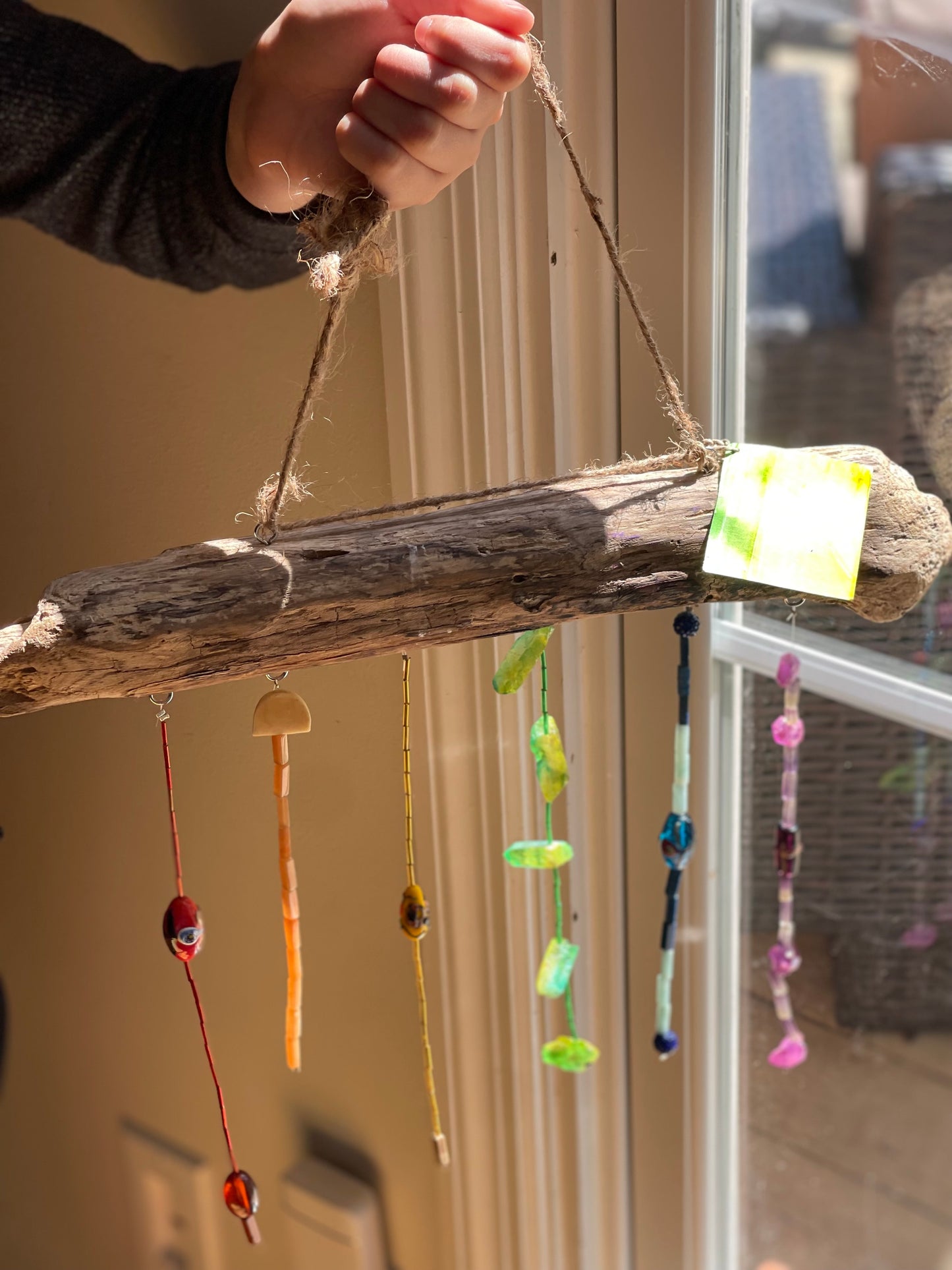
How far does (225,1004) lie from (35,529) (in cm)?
48

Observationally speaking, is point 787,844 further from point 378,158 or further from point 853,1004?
point 378,158

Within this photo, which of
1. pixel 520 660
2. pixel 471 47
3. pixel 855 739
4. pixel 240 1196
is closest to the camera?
pixel 471 47

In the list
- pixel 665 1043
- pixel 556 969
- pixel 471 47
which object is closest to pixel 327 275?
pixel 471 47

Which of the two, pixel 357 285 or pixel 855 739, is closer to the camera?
pixel 357 285

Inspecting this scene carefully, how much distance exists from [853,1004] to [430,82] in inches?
30.6

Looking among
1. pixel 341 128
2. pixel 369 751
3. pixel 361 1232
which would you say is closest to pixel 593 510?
pixel 341 128

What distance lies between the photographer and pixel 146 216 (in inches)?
29.5

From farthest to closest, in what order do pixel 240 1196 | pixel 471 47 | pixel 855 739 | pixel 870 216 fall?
pixel 870 216 < pixel 855 739 < pixel 240 1196 < pixel 471 47

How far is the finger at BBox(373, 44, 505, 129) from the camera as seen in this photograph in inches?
19.2

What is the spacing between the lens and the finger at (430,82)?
1.60 ft

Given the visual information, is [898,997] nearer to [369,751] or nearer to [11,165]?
[369,751]

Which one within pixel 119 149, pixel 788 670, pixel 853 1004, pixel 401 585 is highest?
pixel 119 149

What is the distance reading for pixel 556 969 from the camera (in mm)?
721

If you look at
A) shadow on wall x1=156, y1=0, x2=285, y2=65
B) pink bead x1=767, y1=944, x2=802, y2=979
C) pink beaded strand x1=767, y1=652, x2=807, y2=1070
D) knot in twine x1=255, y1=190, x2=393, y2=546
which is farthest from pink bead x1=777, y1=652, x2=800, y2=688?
shadow on wall x1=156, y1=0, x2=285, y2=65
